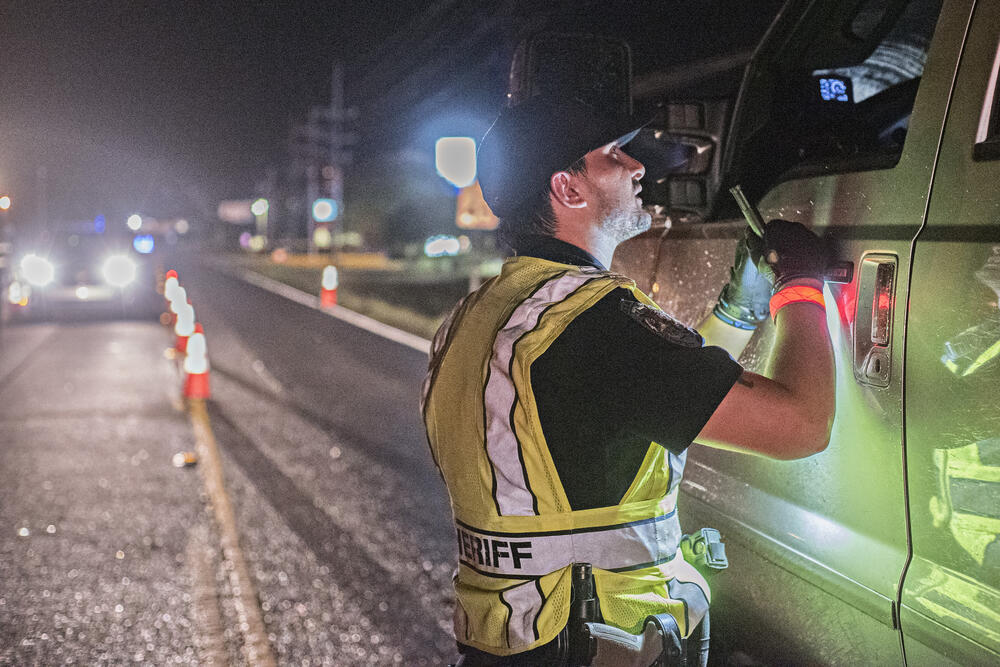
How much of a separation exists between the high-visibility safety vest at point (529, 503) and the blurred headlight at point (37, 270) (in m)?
18.9

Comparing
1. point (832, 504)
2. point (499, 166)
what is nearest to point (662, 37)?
point (499, 166)

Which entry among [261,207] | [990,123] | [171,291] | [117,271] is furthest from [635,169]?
[261,207]

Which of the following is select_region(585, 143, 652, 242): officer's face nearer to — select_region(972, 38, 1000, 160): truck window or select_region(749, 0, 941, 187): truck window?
select_region(749, 0, 941, 187): truck window

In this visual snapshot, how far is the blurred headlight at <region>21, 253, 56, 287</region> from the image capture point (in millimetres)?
18812

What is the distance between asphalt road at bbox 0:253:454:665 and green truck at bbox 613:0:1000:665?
7.03ft

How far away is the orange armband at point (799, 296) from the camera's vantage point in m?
1.81

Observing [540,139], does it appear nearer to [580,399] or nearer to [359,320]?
[580,399]

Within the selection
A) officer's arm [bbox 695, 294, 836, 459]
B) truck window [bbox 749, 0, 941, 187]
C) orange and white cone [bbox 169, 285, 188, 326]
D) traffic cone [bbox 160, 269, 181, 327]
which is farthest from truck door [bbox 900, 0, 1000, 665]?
traffic cone [bbox 160, 269, 181, 327]

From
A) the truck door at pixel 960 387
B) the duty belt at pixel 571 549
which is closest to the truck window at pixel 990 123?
the truck door at pixel 960 387

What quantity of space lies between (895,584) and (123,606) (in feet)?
12.3

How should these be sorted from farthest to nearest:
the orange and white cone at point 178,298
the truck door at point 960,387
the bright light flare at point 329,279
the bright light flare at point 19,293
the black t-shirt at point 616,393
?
the bright light flare at point 329,279 → the bright light flare at point 19,293 → the orange and white cone at point 178,298 → the black t-shirt at point 616,393 → the truck door at point 960,387

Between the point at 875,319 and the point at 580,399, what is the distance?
569 mm

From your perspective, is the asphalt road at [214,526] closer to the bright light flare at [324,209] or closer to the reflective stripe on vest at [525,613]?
the reflective stripe on vest at [525,613]

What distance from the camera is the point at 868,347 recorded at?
1.77 metres
